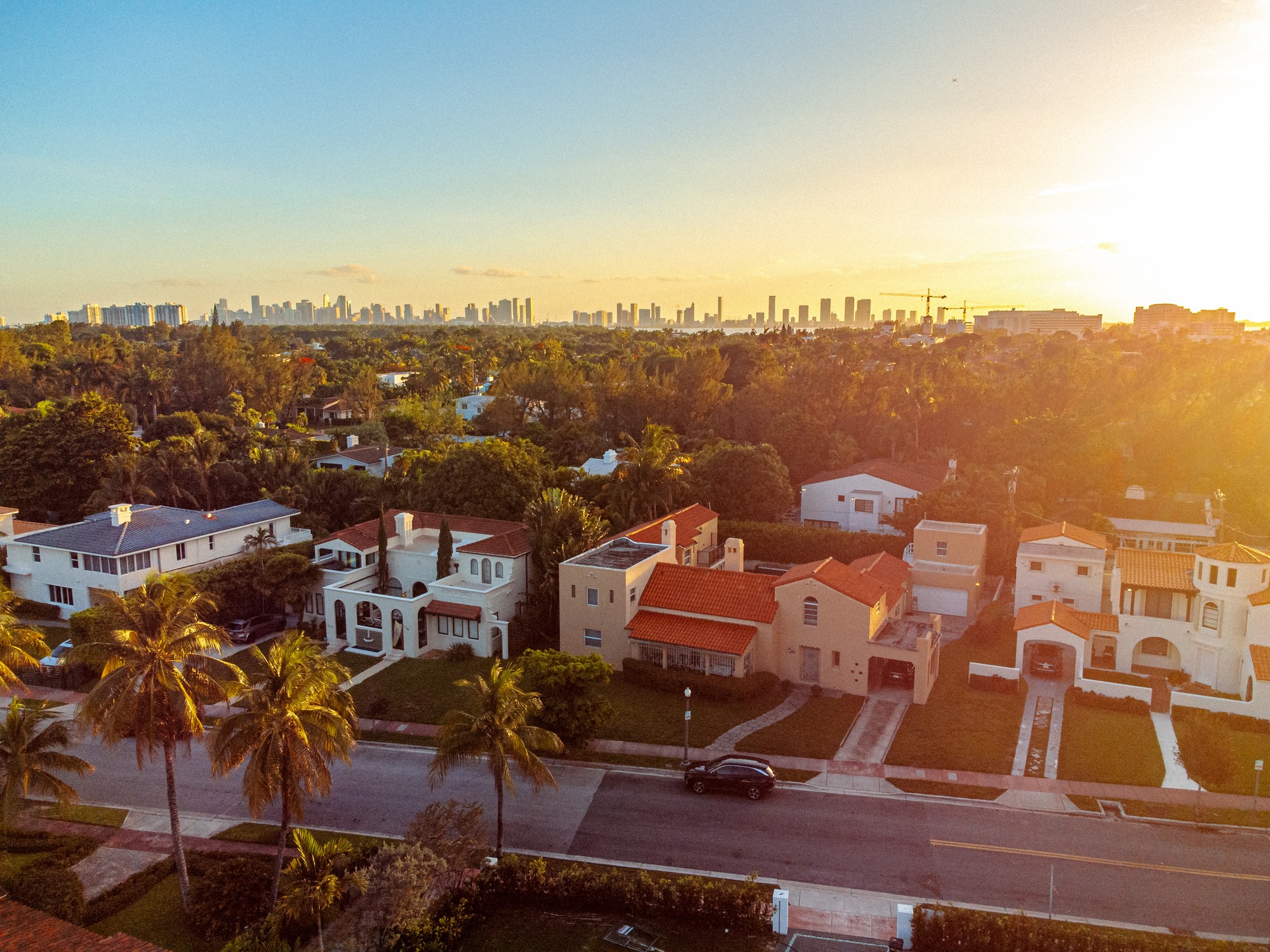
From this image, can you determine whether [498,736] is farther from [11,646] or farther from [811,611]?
[11,646]

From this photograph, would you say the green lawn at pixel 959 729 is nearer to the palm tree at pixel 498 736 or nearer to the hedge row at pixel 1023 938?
the hedge row at pixel 1023 938

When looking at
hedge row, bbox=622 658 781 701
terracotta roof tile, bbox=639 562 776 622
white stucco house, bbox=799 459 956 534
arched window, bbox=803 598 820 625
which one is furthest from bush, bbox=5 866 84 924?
white stucco house, bbox=799 459 956 534

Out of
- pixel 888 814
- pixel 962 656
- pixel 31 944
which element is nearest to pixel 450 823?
pixel 31 944

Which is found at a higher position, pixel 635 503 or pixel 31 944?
pixel 635 503

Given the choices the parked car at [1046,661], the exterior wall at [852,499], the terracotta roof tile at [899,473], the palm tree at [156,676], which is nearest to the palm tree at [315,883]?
the palm tree at [156,676]

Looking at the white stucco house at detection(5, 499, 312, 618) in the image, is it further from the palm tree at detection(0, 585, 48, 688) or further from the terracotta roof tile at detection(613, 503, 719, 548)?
the terracotta roof tile at detection(613, 503, 719, 548)

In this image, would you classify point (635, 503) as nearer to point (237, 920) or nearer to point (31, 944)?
point (237, 920)
